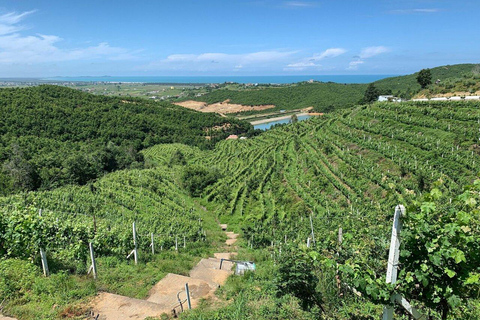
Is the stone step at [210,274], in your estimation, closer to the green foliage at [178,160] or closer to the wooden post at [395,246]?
the wooden post at [395,246]

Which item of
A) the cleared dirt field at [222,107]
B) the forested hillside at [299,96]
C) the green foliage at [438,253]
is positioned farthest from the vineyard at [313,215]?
the cleared dirt field at [222,107]

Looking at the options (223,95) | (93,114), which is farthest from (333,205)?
(223,95)

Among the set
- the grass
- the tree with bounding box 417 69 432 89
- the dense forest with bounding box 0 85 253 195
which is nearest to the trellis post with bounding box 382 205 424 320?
the grass

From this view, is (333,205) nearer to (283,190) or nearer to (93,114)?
(283,190)

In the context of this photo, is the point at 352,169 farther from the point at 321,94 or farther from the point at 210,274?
the point at 321,94

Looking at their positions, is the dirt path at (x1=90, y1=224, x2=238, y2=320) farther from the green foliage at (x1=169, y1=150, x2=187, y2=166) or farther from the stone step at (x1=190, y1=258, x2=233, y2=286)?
the green foliage at (x1=169, y1=150, x2=187, y2=166)

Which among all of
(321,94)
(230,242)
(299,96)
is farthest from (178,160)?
(299,96)
